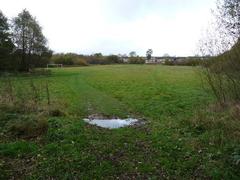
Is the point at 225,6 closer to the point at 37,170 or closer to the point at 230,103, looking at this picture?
the point at 230,103

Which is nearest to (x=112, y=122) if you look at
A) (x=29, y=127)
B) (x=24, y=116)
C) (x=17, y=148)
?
(x=24, y=116)

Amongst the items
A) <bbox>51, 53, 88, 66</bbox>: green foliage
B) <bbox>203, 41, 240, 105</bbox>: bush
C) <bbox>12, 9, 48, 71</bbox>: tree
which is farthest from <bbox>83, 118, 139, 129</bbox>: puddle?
<bbox>51, 53, 88, 66</bbox>: green foliage

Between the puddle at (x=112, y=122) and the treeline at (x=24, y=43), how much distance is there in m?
44.1

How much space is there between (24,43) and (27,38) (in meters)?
1.16

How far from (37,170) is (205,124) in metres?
6.79

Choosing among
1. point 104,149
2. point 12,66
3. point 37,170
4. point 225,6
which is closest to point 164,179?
point 104,149

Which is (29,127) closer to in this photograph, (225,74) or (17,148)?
(17,148)

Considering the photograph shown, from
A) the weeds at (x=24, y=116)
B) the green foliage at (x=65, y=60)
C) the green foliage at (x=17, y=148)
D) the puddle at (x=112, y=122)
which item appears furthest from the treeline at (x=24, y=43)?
the green foliage at (x=17, y=148)

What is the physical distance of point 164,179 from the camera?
7352 mm

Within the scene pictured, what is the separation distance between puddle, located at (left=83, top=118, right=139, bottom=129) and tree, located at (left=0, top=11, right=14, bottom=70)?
42.9 metres

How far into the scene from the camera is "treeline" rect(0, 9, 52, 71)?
5494 centimetres

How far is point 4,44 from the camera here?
176 ft

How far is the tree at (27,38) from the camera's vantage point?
57.7 metres

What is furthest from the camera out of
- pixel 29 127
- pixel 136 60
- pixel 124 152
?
pixel 136 60
